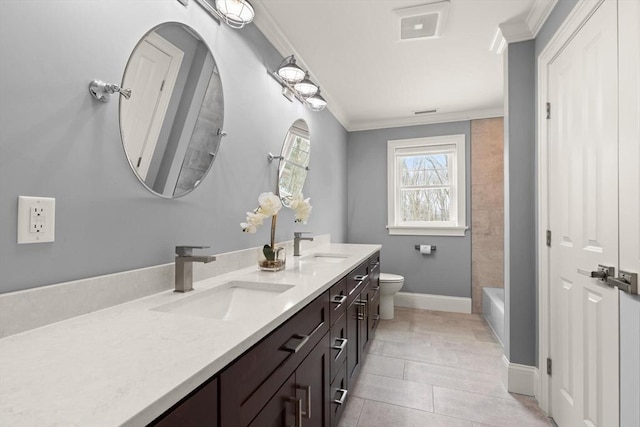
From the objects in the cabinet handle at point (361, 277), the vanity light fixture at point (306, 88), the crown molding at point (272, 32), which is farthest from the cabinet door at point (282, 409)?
the crown molding at point (272, 32)

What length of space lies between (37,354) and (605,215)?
1.92m

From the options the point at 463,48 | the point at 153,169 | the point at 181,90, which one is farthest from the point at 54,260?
the point at 463,48

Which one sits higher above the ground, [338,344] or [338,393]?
[338,344]

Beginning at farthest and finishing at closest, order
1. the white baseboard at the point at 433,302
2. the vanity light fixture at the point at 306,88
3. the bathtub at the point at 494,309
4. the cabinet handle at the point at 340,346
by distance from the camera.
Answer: the white baseboard at the point at 433,302, the bathtub at the point at 494,309, the vanity light fixture at the point at 306,88, the cabinet handle at the point at 340,346

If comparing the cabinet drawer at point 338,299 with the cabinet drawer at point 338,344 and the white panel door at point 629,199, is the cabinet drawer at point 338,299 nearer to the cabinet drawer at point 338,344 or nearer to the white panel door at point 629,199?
the cabinet drawer at point 338,344

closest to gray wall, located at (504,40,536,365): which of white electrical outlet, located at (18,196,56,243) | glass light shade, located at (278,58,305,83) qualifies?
glass light shade, located at (278,58,305,83)

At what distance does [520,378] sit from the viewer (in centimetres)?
199

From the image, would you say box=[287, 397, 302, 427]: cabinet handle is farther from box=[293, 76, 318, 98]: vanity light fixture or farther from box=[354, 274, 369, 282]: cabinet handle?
box=[293, 76, 318, 98]: vanity light fixture

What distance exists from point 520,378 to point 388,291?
4.84 feet

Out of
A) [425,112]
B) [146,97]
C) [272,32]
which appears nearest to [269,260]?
[146,97]

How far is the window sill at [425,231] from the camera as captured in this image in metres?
3.68

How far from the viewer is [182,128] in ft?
4.32

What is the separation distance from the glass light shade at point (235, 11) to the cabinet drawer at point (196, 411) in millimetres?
1544

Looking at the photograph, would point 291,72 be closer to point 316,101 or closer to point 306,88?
point 306,88
